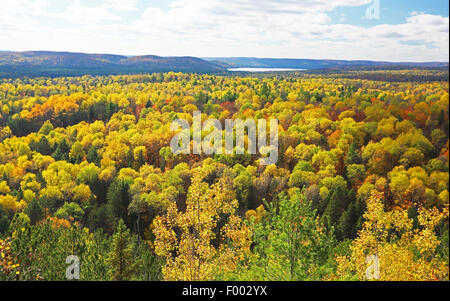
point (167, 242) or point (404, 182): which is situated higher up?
point (167, 242)

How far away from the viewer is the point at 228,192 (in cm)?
1756

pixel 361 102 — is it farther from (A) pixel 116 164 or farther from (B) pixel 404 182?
(A) pixel 116 164

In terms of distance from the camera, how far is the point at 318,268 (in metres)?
14.1

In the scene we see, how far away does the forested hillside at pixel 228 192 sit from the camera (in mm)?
14227

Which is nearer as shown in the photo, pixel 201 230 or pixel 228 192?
pixel 201 230

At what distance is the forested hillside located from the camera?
1423 cm

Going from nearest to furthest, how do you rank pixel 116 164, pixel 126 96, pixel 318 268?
pixel 318 268 < pixel 116 164 < pixel 126 96

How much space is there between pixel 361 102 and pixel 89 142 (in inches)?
3797

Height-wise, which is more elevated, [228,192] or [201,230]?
[228,192]

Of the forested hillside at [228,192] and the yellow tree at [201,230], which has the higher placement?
the yellow tree at [201,230]

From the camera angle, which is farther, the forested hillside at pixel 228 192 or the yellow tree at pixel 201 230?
the forested hillside at pixel 228 192
